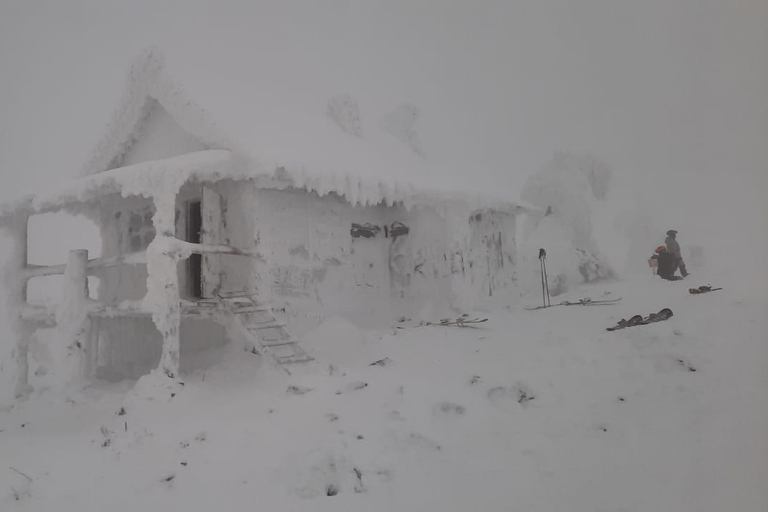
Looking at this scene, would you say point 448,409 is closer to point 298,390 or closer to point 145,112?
point 298,390

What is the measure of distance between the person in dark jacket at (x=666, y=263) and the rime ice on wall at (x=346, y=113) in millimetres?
2997

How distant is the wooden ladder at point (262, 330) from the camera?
5.19m

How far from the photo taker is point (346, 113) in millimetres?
5766

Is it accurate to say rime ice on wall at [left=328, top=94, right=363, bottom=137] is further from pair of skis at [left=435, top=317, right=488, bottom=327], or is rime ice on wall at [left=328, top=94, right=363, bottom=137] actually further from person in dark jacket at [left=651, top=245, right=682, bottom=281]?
person in dark jacket at [left=651, top=245, right=682, bottom=281]

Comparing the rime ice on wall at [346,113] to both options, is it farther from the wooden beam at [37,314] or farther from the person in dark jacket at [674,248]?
the wooden beam at [37,314]

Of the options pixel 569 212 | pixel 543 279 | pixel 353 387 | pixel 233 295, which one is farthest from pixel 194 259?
pixel 569 212

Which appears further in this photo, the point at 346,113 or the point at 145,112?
the point at 145,112

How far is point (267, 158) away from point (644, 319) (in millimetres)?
3631

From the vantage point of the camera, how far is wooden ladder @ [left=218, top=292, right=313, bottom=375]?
17.0 feet

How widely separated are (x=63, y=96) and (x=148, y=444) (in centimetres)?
289

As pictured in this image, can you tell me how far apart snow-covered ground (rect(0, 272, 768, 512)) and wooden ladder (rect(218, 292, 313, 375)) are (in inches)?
29.0

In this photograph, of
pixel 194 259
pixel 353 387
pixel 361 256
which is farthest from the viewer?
pixel 361 256

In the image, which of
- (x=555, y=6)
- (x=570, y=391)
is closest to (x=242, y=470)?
(x=570, y=391)

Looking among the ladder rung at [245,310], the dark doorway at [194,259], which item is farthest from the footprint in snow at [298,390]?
the dark doorway at [194,259]
